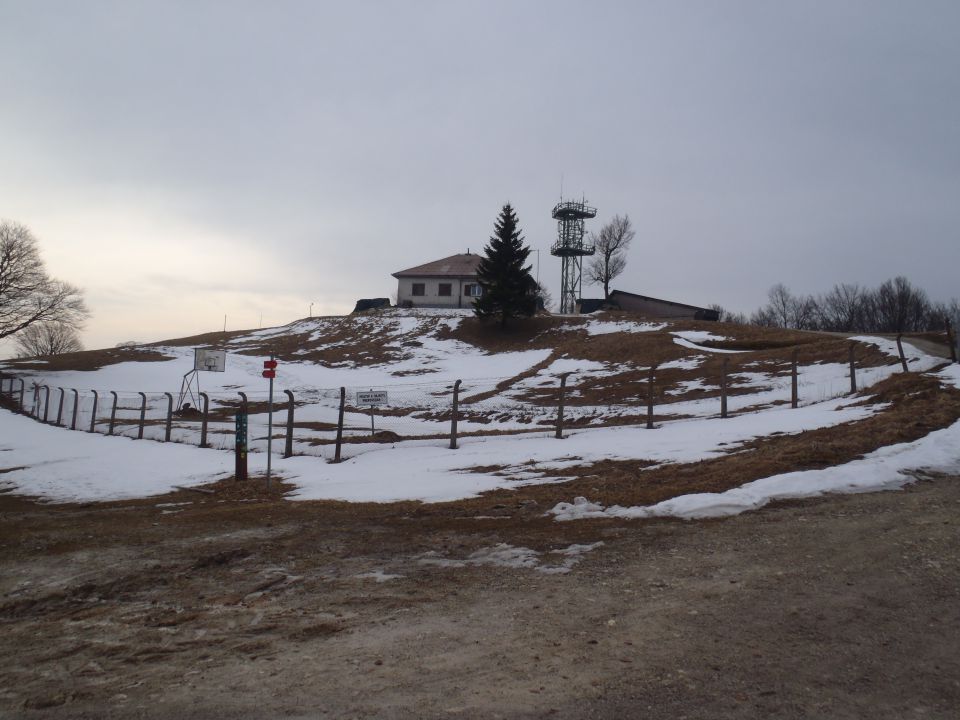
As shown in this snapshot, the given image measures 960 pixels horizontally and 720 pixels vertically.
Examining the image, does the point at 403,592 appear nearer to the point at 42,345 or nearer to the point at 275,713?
the point at 275,713

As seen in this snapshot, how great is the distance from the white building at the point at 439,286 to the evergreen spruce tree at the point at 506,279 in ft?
27.9

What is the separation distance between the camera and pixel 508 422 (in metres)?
24.8

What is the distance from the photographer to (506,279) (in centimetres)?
5688

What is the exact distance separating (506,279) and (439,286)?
14.0 m

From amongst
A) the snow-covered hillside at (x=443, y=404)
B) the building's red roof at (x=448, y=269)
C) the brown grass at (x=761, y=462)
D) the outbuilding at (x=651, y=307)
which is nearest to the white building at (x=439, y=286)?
the building's red roof at (x=448, y=269)

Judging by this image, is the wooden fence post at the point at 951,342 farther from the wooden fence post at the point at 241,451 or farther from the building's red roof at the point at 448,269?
the building's red roof at the point at 448,269

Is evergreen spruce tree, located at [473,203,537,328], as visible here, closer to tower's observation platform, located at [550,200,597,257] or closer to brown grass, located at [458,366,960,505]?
tower's observation platform, located at [550,200,597,257]

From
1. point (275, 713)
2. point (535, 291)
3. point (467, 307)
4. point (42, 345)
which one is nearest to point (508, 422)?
point (275, 713)

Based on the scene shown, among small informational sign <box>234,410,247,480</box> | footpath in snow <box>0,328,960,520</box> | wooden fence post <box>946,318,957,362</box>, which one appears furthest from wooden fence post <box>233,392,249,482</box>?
wooden fence post <box>946,318,957,362</box>

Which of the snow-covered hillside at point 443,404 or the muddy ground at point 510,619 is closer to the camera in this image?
the muddy ground at point 510,619

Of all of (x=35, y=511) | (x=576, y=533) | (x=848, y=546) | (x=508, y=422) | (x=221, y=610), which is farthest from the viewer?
(x=508, y=422)

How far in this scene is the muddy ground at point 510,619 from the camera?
371cm

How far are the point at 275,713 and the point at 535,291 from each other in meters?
56.8

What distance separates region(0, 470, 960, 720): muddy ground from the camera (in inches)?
146
